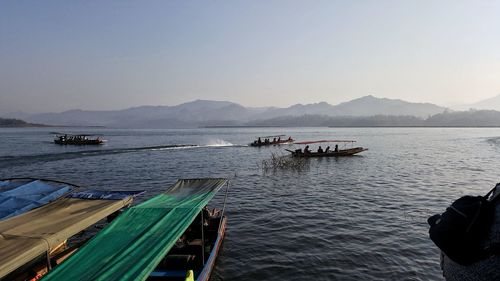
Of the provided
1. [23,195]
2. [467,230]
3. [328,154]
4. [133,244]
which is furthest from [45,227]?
[328,154]

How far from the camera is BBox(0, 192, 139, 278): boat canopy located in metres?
8.19

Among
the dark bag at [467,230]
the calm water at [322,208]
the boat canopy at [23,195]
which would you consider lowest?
the calm water at [322,208]

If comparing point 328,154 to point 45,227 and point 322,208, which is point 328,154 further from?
point 45,227

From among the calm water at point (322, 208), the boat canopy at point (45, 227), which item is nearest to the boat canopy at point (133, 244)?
the boat canopy at point (45, 227)

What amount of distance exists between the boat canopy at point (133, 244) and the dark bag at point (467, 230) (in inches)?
246

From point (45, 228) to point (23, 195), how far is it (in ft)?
26.9

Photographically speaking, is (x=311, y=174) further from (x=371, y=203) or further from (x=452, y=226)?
(x=452, y=226)

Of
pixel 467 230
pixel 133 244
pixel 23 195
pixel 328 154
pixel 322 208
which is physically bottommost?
pixel 322 208

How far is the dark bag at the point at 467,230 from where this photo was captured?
3.92 m

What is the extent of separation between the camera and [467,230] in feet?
13.1

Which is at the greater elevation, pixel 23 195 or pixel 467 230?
pixel 467 230

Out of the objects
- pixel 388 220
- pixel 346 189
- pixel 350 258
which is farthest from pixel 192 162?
pixel 350 258

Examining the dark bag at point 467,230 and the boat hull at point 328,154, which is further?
the boat hull at point 328,154

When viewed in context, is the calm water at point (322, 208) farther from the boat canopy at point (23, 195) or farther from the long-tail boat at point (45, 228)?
the boat canopy at point (23, 195)
